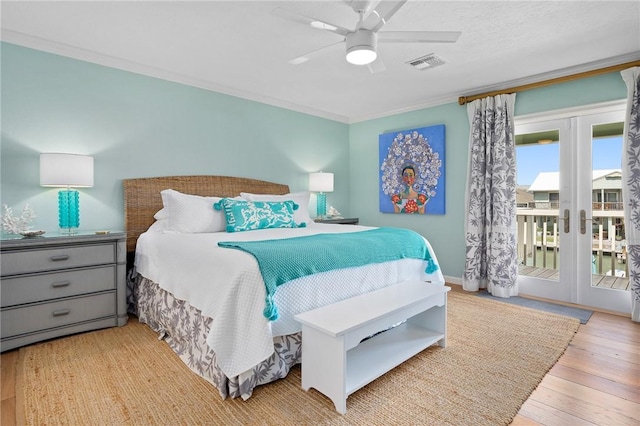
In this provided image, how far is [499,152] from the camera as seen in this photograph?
374cm

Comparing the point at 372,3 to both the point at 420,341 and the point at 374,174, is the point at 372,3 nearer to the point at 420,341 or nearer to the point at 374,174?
the point at 420,341

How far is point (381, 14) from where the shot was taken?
1.95 m

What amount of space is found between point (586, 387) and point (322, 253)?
169cm

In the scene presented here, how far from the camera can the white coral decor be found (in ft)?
8.18

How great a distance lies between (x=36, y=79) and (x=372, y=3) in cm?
276

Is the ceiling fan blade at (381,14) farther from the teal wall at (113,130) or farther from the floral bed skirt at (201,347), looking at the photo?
the teal wall at (113,130)

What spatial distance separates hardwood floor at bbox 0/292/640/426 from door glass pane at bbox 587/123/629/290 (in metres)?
0.77

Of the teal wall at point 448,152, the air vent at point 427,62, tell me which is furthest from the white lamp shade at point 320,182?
the air vent at point 427,62

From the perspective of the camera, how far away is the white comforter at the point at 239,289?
173 centimetres

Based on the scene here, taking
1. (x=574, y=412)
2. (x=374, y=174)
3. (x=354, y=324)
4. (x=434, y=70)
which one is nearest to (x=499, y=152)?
(x=434, y=70)

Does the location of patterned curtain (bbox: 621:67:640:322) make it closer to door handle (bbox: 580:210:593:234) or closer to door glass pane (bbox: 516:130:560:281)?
door handle (bbox: 580:210:593:234)

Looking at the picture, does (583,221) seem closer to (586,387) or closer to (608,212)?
(608,212)

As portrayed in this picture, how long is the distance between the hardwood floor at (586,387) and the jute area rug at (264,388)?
53 mm

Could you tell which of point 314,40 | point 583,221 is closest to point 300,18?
point 314,40
